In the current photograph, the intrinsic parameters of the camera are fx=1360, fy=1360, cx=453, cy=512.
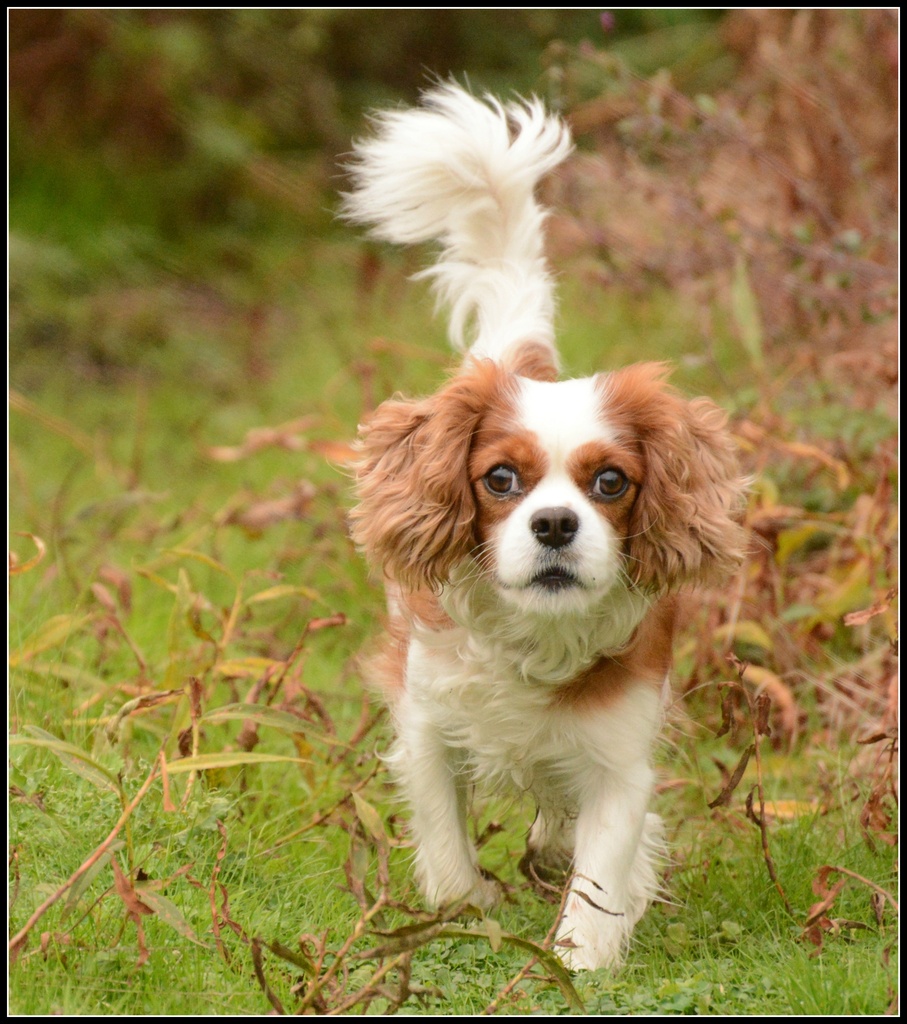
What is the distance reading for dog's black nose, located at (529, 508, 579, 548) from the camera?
2.69 meters

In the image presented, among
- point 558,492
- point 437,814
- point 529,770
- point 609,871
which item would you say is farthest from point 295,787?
point 558,492

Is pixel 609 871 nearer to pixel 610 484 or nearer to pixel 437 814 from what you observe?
pixel 437 814

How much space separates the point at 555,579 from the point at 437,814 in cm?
77

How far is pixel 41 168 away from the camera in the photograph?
28.8ft

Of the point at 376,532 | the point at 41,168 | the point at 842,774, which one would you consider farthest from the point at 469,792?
the point at 41,168

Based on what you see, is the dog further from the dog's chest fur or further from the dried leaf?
the dried leaf

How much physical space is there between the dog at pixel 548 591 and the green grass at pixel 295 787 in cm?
15

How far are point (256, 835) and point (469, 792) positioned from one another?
538 mm

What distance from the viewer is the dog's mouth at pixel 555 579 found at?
8.98 ft

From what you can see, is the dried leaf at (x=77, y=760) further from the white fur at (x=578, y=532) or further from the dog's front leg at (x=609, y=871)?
the dog's front leg at (x=609, y=871)

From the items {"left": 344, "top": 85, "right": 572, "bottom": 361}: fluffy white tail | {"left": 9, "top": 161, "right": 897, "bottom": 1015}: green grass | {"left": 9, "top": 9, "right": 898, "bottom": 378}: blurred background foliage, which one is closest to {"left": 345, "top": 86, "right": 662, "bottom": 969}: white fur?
{"left": 9, "top": 161, "right": 897, "bottom": 1015}: green grass

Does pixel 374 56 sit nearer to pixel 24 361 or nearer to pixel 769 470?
pixel 24 361

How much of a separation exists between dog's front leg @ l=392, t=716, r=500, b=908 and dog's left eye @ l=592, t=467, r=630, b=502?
2.43 ft

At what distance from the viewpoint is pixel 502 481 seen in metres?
2.90
